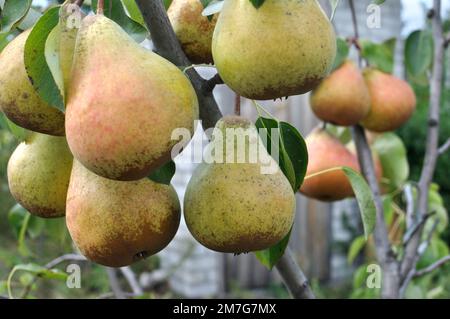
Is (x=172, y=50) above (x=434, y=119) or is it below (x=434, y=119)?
above

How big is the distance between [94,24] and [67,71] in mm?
48

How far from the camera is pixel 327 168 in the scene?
A: 126 centimetres

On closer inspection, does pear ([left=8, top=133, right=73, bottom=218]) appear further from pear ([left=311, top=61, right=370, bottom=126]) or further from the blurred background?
the blurred background

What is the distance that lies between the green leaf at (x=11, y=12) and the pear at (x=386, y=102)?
3.01 feet

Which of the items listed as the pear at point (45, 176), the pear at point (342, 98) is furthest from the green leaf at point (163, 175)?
the pear at point (342, 98)

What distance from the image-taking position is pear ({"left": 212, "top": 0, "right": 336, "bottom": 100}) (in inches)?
21.3

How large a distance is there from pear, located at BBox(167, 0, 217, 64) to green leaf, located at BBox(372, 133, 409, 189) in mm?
879

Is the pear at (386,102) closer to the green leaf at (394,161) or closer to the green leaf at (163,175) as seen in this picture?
the green leaf at (394,161)

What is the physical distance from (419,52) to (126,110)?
1061 millimetres

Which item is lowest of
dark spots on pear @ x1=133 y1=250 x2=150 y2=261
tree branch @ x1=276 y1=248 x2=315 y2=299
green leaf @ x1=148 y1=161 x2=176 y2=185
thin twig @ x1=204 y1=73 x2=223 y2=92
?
tree branch @ x1=276 y1=248 x2=315 y2=299

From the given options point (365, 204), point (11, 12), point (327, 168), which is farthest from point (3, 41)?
point (327, 168)

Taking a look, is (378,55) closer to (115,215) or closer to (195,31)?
(195,31)

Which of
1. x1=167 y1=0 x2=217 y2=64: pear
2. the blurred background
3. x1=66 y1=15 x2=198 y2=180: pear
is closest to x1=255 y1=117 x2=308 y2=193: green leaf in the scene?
x1=167 y1=0 x2=217 y2=64: pear

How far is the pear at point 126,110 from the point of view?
0.50 m
